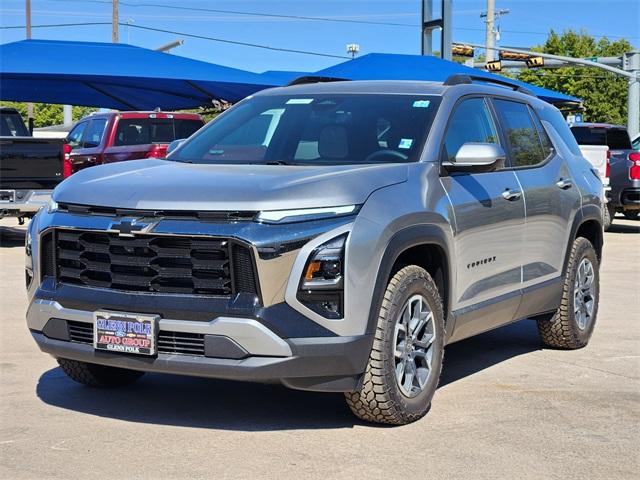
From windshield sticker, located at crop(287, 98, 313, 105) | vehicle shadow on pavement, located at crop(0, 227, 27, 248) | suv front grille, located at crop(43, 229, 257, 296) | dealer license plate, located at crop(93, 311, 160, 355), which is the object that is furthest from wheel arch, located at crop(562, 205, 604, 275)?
vehicle shadow on pavement, located at crop(0, 227, 27, 248)

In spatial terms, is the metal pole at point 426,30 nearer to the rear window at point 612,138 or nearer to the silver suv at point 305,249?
the rear window at point 612,138

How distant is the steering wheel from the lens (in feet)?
18.6

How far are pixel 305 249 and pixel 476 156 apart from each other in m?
1.42

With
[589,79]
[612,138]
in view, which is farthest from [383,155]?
[589,79]

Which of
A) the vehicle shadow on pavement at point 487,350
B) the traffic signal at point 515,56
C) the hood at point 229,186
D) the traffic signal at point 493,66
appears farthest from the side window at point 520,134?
the traffic signal at point 515,56

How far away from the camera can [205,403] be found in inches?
224

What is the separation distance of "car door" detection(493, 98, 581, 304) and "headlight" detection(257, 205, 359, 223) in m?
2.06

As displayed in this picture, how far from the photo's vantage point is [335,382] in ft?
16.0

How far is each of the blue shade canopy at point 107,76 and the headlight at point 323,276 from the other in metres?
12.3

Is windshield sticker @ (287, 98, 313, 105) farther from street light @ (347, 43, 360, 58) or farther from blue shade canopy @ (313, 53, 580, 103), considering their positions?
street light @ (347, 43, 360, 58)

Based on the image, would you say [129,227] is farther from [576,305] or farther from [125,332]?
[576,305]

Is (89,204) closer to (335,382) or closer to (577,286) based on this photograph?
(335,382)

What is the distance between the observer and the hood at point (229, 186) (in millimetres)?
4781

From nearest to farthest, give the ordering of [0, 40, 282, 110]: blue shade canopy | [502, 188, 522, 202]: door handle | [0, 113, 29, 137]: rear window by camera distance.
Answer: [502, 188, 522, 202]: door handle, [0, 113, 29, 137]: rear window, [0, 40, 282, 110]: blue shade canopy
